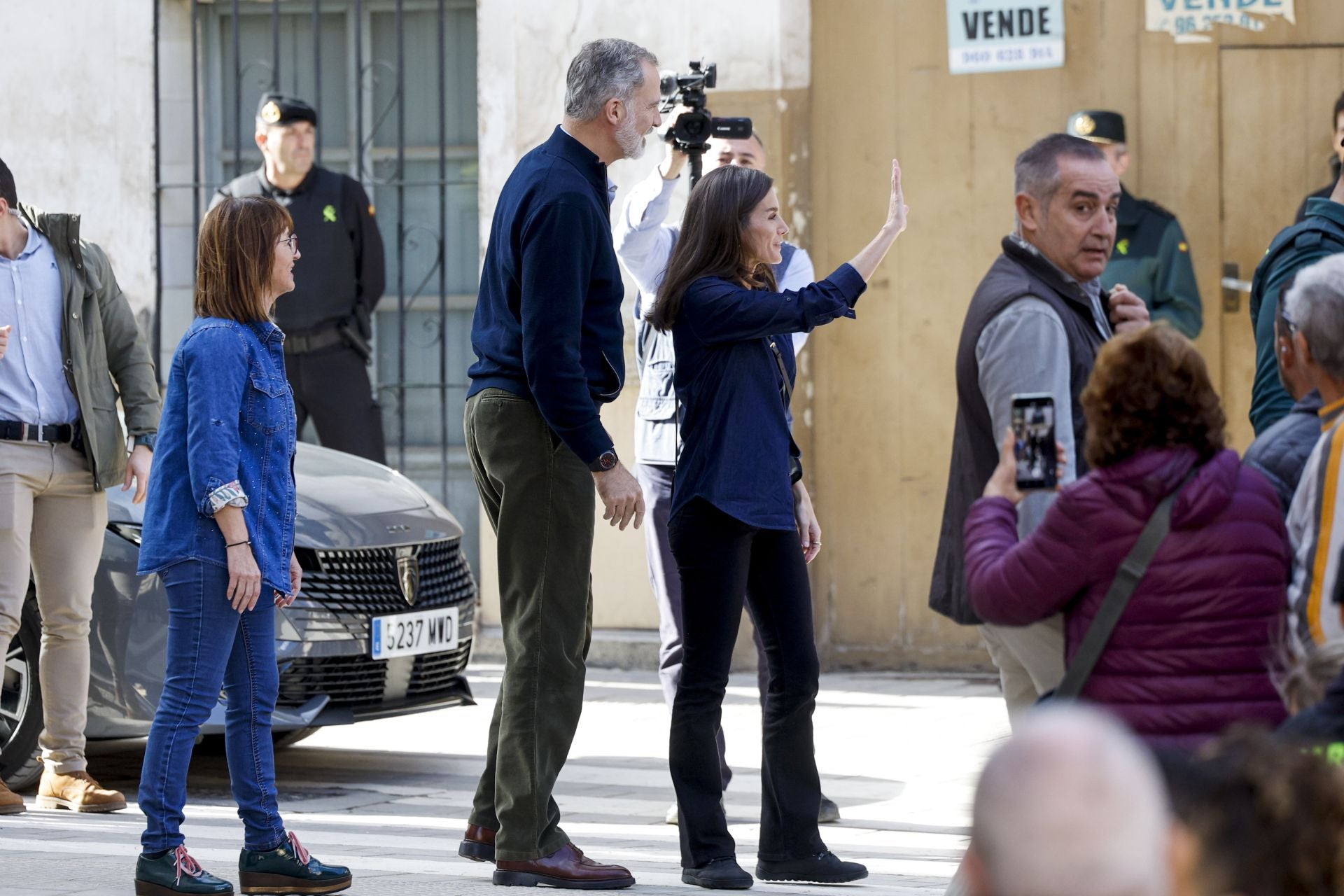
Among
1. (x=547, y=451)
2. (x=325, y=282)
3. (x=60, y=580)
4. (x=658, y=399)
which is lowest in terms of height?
(x=60, y=580)

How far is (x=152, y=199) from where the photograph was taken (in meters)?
10.9

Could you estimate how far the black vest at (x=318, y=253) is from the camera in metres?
9.62

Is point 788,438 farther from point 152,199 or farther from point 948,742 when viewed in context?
point 152,199

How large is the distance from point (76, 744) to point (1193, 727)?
4337mm

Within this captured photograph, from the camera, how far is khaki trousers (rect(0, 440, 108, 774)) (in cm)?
663

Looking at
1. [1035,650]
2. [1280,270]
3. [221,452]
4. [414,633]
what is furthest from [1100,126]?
[1035,650]

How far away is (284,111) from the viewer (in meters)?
9.53

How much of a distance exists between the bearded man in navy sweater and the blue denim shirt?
0.51 m

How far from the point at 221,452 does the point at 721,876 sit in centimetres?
164

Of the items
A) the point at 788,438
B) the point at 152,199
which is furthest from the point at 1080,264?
the point at 152,199

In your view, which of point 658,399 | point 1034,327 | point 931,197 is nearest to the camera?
point 1034,327

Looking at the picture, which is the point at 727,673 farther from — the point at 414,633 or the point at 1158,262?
the point at 1158,262

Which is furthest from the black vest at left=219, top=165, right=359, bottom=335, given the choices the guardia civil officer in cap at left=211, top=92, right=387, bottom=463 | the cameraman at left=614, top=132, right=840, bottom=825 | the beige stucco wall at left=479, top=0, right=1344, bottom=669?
the cameraman at left=614, top=132, right=840, bottom=825

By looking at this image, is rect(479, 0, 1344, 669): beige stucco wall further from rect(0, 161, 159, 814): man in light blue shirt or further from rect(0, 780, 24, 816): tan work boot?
rect(0, 780, 24, 816): tan work boot
